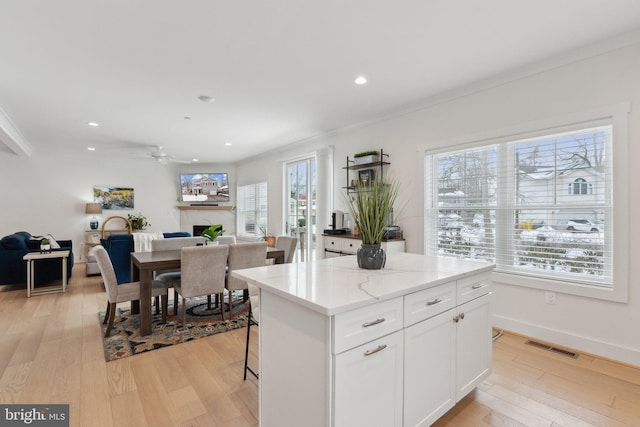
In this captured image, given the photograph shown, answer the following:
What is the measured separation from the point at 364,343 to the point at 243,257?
101 inches

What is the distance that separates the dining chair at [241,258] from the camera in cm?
357

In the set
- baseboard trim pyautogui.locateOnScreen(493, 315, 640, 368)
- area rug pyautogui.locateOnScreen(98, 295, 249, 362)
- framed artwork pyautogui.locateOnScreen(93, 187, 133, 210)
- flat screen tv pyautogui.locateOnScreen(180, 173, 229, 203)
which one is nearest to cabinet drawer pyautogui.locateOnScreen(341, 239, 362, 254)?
area rug pyautogui.locateOnScreen(98, 295, 249, 362)

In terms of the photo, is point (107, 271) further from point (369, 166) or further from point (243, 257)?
point (369, 166)

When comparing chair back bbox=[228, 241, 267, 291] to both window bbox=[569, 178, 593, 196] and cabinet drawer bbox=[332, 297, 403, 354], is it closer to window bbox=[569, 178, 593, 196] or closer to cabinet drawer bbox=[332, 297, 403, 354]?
cabinet drawer bbox=[332, 297, 403, 354]

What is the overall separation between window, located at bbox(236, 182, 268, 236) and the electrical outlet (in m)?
5.73

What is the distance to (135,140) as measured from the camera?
5812 mm

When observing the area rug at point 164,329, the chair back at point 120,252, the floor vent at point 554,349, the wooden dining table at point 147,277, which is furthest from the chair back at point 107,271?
the floor vent at point 554,349

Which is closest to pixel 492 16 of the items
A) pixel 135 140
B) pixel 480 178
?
pixel 480 178

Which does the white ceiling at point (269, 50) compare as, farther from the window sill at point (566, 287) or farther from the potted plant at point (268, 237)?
the potted plant at point (268, 237)

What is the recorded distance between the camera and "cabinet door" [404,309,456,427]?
4.91 feet

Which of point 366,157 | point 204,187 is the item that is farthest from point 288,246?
point 204,187

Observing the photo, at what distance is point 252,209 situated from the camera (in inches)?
322

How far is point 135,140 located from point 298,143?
3.03m

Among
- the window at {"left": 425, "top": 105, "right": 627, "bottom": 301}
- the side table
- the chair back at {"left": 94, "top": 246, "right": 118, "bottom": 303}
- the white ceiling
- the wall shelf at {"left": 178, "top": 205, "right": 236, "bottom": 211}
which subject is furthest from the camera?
the wall shelf at {"left": 178, "top": 205, "right": 236, "bottom": 211}
